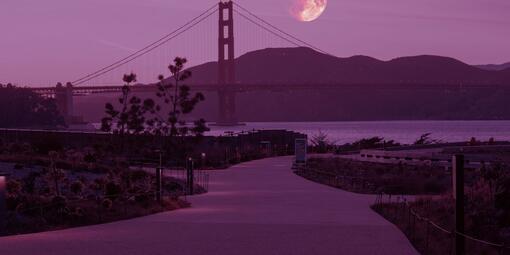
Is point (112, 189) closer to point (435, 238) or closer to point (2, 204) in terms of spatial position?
point (2, 204)

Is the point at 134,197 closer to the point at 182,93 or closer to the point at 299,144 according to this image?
the point at 299,144

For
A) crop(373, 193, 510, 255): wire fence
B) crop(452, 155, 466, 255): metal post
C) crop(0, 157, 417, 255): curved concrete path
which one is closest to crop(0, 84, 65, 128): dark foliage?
crop(0, 157, 417, 255): curved concrete path

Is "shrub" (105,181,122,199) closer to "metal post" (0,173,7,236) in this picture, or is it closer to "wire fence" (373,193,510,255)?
"metal post" (0,173,7,236)

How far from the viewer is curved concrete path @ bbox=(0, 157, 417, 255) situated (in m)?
13.0

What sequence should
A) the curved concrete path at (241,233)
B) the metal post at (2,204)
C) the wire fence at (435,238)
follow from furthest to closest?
the metal post at (2,204)
the curved concrete path at (241,233)
the wire fence at (435,238)

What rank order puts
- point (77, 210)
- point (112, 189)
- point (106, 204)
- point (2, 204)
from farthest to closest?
1. point (112, 189)
2. point (106, 204)
3. point (77, 210)
4. point (2, 204)

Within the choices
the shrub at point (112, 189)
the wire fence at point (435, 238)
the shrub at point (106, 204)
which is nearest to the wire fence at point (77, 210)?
the shrub at point (106, 204)

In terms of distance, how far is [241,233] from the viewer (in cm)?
1498

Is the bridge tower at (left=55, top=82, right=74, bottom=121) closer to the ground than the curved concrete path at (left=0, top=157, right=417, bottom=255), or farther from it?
farther from it

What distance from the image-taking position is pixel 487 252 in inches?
490

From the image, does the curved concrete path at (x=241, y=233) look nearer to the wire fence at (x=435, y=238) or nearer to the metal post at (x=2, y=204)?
the wire fence at (x=435, y=238)

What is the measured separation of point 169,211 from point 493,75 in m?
160

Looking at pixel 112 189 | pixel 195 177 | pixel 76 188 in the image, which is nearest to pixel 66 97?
pixel 195 177

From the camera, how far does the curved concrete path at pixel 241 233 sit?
13.0 m
